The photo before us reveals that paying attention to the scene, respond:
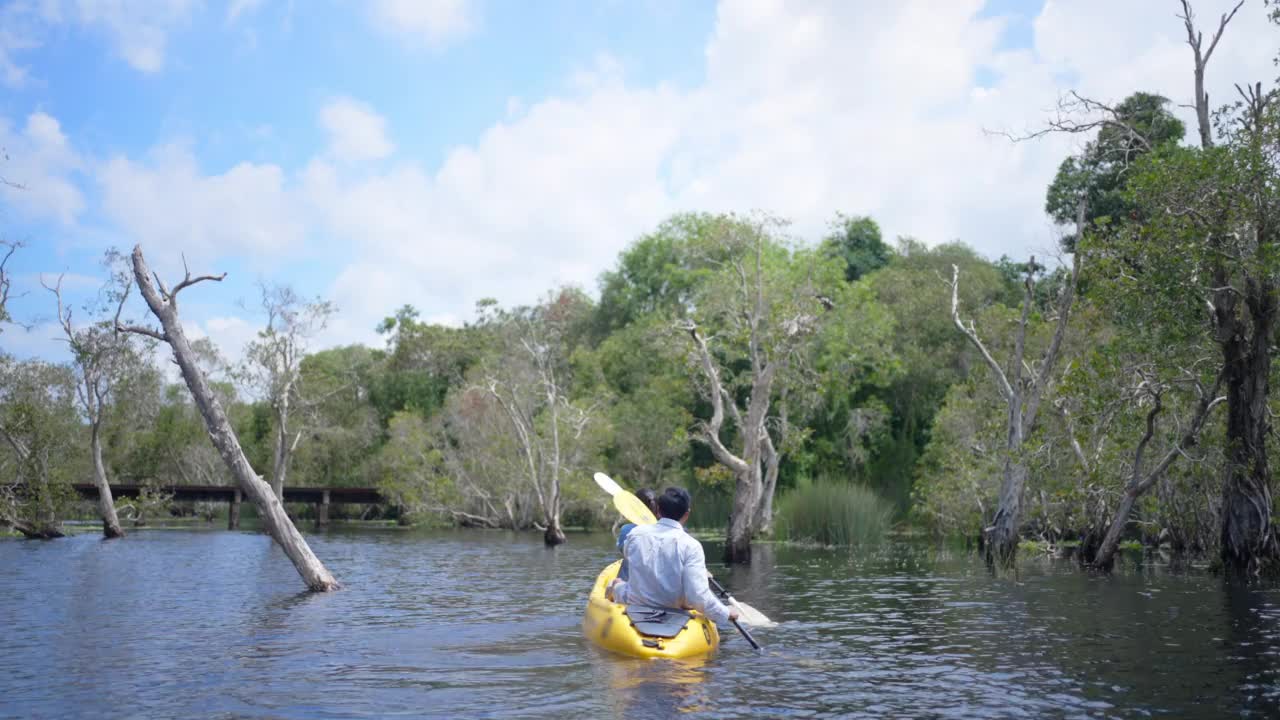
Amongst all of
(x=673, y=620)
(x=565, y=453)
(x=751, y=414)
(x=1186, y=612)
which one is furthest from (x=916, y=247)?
(x=673, y=620)

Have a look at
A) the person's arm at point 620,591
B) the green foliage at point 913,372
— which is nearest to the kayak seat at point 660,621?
the person's arm at point 620,591

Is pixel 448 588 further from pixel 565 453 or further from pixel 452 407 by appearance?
pixel 452 407

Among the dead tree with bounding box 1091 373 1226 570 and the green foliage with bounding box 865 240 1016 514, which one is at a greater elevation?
the green foliage with bounding box 865 240 1016 514

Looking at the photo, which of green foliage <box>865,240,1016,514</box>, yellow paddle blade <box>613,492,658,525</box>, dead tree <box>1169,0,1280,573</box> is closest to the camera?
yellow paddle blade <box>613,492,658,525</box>

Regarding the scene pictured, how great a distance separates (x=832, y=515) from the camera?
2827cm

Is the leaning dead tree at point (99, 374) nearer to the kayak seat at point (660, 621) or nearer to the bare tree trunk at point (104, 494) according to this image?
the bare tree trunk at point (104, 494)

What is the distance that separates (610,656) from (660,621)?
72 centimetres

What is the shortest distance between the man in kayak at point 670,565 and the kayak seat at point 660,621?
2.6 inches

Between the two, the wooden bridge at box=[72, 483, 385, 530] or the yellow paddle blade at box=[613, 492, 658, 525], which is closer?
the yellow paddle blade at box=[613, 492, 658, 525]

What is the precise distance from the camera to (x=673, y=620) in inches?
395

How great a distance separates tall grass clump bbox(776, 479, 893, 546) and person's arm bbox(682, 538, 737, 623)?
1922 centimetres

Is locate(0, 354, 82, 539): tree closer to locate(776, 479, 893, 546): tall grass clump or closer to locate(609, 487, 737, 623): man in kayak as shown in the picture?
locate(776, 479, 893, 546): tall grass clump

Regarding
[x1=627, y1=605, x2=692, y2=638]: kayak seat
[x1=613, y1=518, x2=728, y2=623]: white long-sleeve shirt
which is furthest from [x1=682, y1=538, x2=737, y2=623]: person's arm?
[x1=627, y1=605, x2=692, y2=638]: kayak seat

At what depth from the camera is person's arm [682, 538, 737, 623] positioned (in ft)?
30.9
